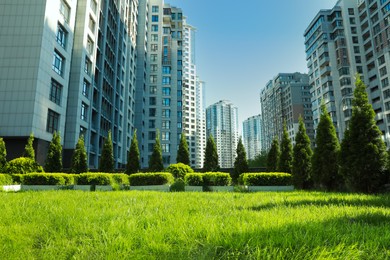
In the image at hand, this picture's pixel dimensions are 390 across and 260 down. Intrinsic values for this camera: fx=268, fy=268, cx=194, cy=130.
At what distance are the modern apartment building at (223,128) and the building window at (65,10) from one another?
163 m

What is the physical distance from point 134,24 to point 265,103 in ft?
326

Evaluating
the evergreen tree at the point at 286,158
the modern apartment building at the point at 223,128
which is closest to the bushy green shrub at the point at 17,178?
the evergreen tree at the point at 286,158

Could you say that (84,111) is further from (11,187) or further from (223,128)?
(223,128)

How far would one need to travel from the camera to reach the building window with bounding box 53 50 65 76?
27.5 meters

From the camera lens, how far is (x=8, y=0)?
83.8 ft

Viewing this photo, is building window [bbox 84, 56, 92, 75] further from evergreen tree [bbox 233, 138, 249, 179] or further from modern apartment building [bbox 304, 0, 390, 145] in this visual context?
modern apartment building [bbox 304, 0, 390, 145]

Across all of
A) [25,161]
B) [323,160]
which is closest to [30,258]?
[323,160]

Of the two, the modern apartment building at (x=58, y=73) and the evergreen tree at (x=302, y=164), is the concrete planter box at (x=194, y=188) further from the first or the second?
the modern apartment building at (x=58, y=73)

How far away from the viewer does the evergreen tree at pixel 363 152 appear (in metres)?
12.3

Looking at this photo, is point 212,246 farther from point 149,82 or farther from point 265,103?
point 265,103

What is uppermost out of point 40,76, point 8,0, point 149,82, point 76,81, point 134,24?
point 134,24

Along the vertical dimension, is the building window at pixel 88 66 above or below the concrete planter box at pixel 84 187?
above

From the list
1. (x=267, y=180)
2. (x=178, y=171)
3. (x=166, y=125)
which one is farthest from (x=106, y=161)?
(x=166, y=125)

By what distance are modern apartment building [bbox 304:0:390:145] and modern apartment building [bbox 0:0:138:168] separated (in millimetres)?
45411
